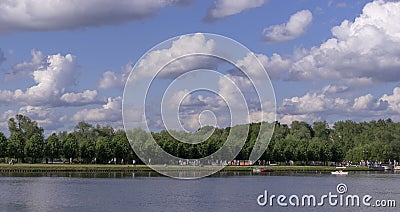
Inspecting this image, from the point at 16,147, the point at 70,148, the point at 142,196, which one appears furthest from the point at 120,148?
the point at 142,196

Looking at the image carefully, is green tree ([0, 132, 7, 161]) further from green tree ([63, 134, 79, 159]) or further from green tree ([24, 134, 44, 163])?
green tree ([63, 134, 79, 159])

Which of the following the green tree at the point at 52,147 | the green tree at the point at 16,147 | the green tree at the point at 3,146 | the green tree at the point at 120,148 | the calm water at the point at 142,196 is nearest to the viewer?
→ the calm water at the point at 142,196

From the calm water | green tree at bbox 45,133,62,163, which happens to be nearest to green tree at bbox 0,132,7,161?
green tree at bbox 45,133,62,163

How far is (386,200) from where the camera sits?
69.9 meters

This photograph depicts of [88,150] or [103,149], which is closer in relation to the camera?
[88,150]

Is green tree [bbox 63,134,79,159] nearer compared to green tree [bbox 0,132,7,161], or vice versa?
green tree [bbox 0,132,7,161]

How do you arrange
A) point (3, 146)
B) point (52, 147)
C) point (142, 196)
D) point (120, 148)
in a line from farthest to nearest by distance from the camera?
point (120, 148)
point (52, 147)
point (3, 146)
point (142, 196)

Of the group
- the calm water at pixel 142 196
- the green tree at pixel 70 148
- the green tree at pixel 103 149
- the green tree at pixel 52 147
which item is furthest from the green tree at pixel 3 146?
the calm water at pixel 142 196

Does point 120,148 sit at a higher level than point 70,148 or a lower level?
lower

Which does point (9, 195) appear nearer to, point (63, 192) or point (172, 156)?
point (63, 192)

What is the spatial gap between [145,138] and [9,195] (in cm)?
7572

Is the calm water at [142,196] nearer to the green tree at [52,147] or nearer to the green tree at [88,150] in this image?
the green tree at [52,147]

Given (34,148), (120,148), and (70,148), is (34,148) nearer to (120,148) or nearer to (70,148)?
(70,148)

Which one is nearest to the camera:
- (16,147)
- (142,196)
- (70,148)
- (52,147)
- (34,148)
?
(142,196)
